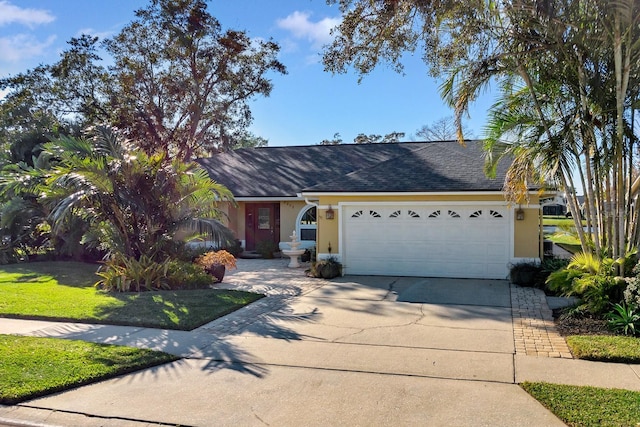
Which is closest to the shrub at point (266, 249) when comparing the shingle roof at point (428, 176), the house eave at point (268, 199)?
the house eave at point (268, 199)

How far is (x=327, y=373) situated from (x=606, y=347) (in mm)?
3761

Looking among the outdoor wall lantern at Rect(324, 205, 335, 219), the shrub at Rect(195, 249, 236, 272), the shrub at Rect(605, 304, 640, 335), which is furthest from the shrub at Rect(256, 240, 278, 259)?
the shrub at Rect(605, 304, 640, 335)

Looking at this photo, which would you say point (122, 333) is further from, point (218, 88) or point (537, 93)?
point (218, 88)

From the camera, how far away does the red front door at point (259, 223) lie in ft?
65.1

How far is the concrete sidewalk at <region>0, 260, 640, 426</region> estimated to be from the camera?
4516mm

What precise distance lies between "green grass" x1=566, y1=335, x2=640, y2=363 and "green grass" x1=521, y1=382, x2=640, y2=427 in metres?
1.20

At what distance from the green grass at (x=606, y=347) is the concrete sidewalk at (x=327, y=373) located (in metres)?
0.22

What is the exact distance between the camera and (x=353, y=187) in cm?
1388

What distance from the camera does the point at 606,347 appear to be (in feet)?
20.8

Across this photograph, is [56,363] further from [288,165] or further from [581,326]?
[288,165]

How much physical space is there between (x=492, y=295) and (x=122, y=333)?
24.9 ft

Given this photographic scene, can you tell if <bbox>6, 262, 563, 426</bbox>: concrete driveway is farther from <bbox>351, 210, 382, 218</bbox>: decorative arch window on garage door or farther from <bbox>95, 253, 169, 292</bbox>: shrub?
<bbox>351, 210, 382, 218</bbox>: decorative arch window on garage door

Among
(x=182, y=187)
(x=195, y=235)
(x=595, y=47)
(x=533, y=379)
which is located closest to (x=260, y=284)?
(x=195, y=235)

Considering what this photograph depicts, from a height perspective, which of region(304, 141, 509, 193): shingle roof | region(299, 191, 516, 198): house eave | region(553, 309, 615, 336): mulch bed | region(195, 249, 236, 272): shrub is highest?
region(304, 141, 509, 193): shingle roof
